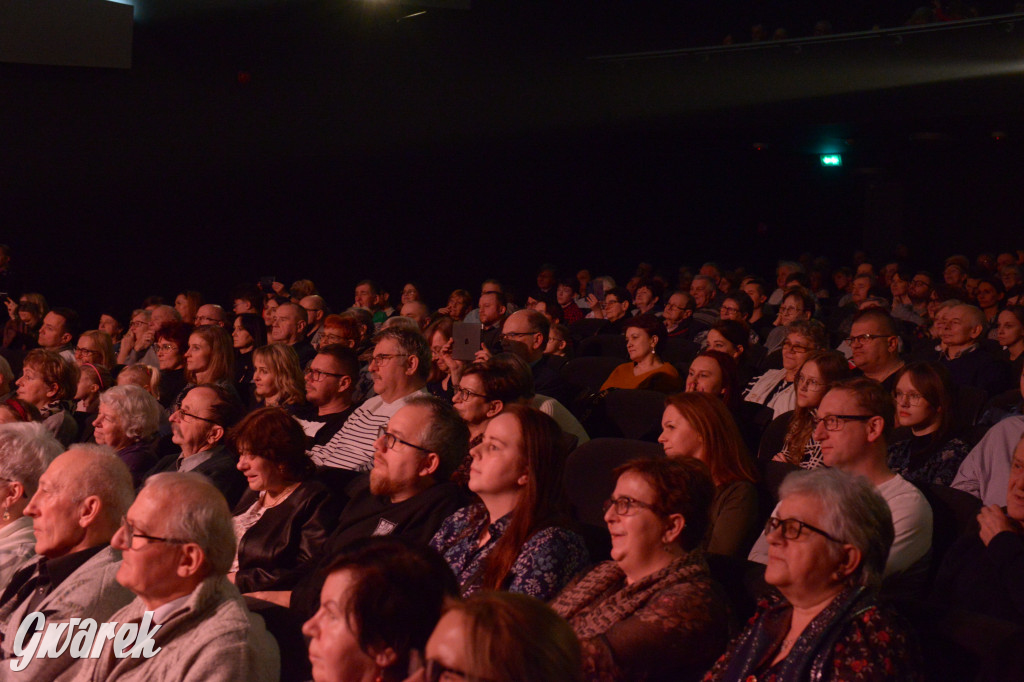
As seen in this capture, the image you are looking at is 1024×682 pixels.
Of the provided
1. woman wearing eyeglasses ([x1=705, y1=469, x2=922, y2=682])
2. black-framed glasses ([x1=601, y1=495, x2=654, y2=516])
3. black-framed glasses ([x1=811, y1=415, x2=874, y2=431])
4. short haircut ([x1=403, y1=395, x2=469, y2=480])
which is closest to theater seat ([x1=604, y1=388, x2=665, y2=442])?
black-framed glasses ([x1=811, y1=415, x2=874, y2=431])

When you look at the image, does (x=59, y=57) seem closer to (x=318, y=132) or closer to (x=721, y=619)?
(x=318, y=132)

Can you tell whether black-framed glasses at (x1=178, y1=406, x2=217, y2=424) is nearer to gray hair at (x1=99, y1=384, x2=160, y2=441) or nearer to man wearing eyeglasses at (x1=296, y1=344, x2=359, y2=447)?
gray hair at (x1=99, y1=384, x2=160, y2=441)

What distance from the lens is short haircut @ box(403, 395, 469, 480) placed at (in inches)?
114

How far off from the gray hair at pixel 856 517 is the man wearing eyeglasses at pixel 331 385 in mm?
2618

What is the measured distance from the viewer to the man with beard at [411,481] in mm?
2779

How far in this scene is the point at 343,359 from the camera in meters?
4.38

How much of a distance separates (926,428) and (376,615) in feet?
8.40

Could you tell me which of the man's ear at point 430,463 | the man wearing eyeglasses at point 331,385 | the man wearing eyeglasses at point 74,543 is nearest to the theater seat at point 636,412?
the man wearing eyeglasses at point 331,385

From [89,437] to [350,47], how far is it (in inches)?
242

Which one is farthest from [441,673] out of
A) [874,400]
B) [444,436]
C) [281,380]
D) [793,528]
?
[281,380]

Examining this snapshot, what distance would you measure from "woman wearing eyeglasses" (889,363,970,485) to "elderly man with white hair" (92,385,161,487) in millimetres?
2685

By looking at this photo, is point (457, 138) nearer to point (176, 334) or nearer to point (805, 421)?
point (176, 334)

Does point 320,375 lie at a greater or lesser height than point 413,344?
lesser

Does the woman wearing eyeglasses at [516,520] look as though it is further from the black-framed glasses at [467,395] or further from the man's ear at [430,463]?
the black-framed glasses at [467,395]
